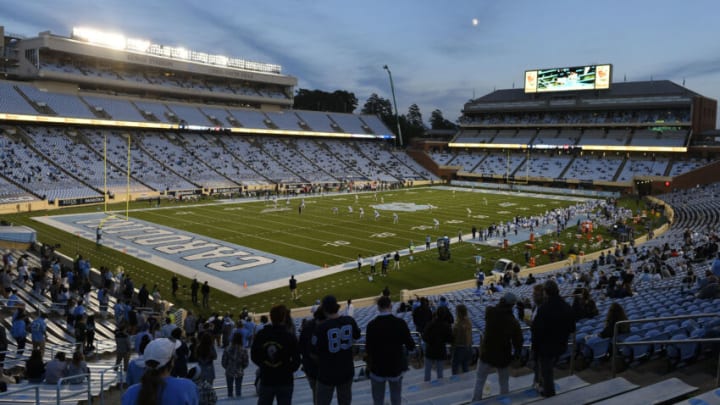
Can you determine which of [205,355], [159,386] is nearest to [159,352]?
[159,386]

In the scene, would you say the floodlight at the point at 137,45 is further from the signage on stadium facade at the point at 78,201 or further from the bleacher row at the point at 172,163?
the signage on stadium facade at the point at 78,201

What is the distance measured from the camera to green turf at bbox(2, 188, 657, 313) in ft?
68.3

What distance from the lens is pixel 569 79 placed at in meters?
77.3

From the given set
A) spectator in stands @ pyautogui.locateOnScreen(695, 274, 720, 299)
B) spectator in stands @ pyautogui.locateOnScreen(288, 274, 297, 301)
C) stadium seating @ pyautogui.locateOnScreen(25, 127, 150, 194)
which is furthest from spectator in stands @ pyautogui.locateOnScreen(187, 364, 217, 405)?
stadium seating @ pyautogui.locateOnScreen(25, 127, 150, 194)

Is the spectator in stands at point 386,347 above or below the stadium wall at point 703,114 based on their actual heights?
→ below

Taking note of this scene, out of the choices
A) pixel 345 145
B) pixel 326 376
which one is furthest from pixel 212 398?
pixel 345 145

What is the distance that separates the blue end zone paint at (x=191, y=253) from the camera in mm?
22203

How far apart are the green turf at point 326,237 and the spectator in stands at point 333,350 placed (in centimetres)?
1405

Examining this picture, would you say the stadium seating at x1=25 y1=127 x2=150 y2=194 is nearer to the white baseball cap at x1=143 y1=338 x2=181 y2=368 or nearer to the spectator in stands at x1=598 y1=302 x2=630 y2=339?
the spectator in stands at x1=598 y1=302 x2=630 y2=339

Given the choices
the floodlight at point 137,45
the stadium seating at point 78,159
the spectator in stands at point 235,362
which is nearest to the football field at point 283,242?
the stadium seating at point 78,159

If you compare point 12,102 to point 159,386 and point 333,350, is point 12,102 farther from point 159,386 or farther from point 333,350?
point 159,386

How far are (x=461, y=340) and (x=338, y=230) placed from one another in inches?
1037

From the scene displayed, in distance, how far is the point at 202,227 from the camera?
32.9 metres

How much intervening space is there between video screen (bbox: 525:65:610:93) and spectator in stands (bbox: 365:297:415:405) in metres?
79.4
